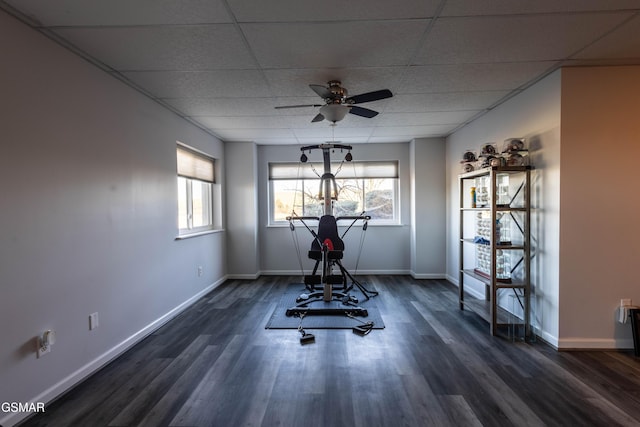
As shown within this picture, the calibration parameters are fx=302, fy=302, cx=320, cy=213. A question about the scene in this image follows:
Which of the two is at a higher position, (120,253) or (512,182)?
(512,182)

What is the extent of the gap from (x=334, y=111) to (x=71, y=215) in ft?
7.06

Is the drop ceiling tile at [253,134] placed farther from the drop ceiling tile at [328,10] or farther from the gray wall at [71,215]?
the drop ceiling tile at [328,10]

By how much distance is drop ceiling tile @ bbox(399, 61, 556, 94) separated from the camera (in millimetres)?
2430

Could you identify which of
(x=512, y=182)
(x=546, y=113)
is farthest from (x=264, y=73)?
(x=512, y=182)

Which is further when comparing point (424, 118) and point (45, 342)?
point (424, 118)

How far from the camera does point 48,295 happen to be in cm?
193

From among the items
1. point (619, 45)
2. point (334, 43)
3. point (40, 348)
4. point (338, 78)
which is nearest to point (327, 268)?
point (338, 78)

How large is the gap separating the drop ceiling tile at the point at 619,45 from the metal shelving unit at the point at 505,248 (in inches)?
36.9

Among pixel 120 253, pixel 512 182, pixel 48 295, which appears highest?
pixel 512 182

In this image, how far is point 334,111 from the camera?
Answer: 266 cm

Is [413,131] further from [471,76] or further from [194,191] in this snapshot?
[194,191]

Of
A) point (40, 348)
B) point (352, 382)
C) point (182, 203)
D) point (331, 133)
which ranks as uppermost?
point (331, 133)

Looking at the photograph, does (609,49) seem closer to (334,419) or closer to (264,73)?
(264,73)

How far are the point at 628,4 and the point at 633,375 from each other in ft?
8.02
